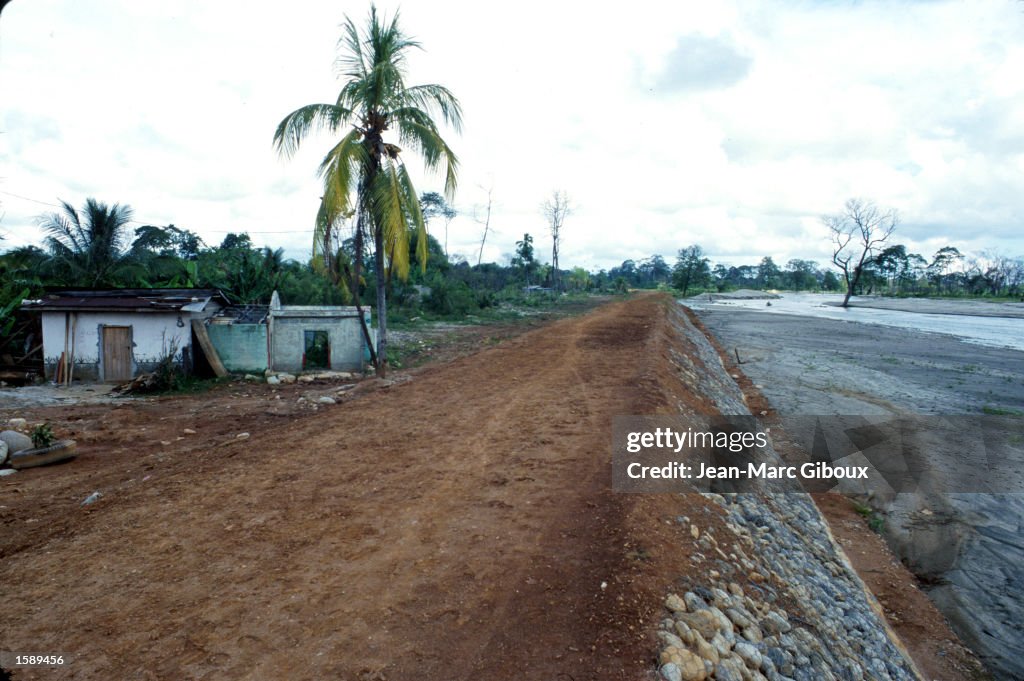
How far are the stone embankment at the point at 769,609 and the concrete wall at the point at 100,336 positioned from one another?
12897 millimetres

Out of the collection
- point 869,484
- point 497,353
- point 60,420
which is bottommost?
point 869,484

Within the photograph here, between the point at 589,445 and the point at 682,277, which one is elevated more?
the point at 682,277

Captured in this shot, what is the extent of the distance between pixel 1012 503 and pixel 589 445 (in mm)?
7811

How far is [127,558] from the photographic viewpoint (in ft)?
13.6

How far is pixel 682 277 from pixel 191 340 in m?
77.4

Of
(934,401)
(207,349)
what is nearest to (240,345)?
(207,349)

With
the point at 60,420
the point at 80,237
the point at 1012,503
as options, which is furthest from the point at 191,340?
the point at 1012,503

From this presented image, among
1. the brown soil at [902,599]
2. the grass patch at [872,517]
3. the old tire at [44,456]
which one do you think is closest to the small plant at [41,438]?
the old tire at [44,456]

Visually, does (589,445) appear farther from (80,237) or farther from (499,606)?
(80,237)

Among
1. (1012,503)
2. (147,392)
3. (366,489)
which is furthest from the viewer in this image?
(147,392)

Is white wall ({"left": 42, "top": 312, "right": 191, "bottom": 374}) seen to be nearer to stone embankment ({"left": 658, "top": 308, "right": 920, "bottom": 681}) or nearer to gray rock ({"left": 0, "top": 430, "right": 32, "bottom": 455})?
gray rock ({"left": 0, "top": 430, "right": 32, "bottom": 455})

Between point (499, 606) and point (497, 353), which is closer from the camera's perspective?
point (499, 606)

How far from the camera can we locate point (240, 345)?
527 inches

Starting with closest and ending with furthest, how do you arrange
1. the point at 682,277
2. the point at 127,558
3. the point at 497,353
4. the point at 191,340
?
the point at 127,558 < the point at 191,340 < the point at 497,353 < the point at 682,277
